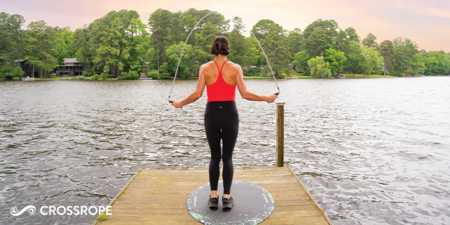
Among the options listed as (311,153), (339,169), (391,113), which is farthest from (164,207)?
(391,113)

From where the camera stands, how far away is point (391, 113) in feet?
74.0

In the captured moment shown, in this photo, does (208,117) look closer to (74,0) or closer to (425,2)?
(74,0)

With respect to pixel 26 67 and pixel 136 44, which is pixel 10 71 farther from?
pixel 136 44

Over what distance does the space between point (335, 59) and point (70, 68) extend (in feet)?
332

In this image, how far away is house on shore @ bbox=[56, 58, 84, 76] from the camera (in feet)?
312

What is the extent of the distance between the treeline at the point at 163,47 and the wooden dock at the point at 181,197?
65475 millimetres

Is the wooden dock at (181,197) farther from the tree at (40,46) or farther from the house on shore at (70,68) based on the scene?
the house on shore at (70,68)

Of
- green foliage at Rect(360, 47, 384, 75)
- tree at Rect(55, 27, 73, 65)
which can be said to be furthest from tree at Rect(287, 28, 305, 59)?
tree at Rect(55, 27, 73, 65)

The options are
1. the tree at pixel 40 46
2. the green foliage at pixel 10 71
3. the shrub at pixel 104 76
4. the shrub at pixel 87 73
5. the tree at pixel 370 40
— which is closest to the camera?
the green foliage at pixel 10 71

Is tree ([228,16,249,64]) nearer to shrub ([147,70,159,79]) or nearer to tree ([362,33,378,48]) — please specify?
shrub ([147,70,159,79])

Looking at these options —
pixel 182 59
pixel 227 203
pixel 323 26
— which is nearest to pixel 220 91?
pixel 227 203

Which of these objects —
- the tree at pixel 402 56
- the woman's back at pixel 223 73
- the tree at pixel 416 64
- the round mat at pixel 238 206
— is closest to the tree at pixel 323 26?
the tree at pixel 402 56

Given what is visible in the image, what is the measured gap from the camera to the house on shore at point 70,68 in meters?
95.1

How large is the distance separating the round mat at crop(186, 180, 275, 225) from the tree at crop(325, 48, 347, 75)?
108437 mm
